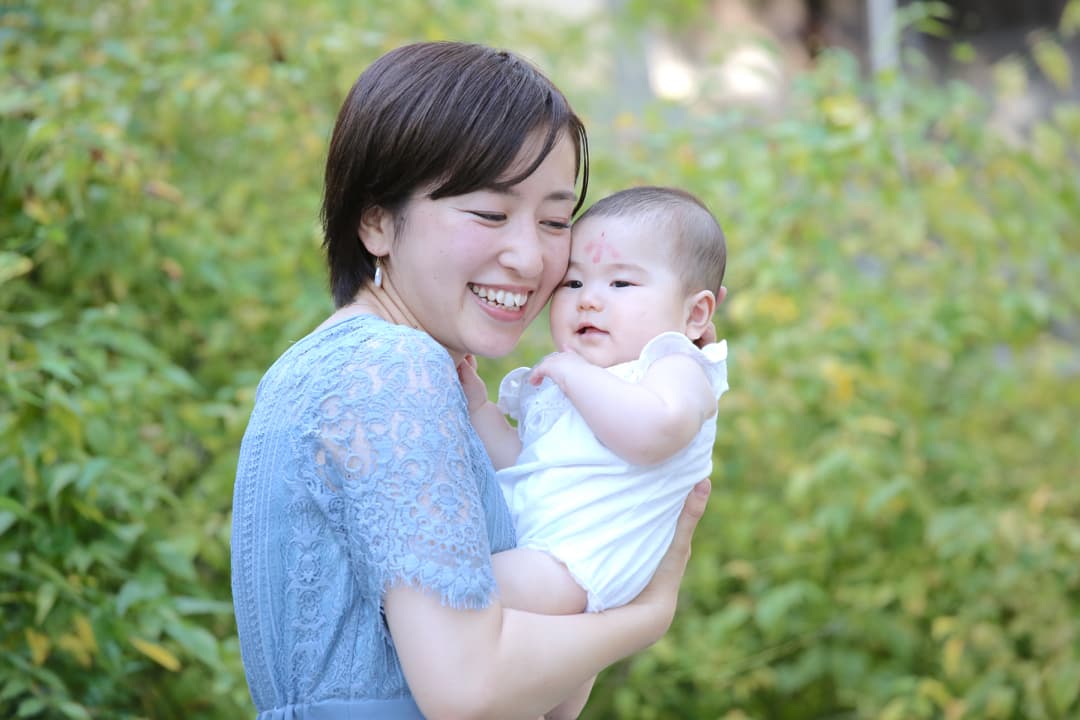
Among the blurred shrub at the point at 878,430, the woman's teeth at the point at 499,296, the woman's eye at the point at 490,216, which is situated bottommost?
the blurred shrub at the point at 878,430

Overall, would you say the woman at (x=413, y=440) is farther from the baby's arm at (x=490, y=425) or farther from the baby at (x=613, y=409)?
the baby's arm at (x=490, y=425)

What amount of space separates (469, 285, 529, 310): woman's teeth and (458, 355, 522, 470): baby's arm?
0.87 feet

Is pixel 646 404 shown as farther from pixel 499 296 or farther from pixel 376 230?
pixel 376 230

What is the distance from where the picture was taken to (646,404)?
163cm

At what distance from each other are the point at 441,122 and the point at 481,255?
185mm

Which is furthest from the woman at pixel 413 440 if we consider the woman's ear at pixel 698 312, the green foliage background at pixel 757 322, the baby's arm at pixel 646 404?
the green foliage background at pixel 757 322

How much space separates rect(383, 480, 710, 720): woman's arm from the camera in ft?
4.40

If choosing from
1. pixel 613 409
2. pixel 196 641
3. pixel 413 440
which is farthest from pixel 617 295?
pixel 196 641

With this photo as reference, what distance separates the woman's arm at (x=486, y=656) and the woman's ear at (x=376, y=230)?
1.72ft

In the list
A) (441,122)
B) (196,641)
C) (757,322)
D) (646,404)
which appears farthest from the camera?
(757,322)

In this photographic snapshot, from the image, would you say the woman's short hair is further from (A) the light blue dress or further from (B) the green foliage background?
(B) the green foliage background

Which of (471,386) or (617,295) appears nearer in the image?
(617,295)

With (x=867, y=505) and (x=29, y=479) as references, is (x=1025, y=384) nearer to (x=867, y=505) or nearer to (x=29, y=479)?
(x=867, y=505)

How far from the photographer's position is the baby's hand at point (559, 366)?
1756 mm
